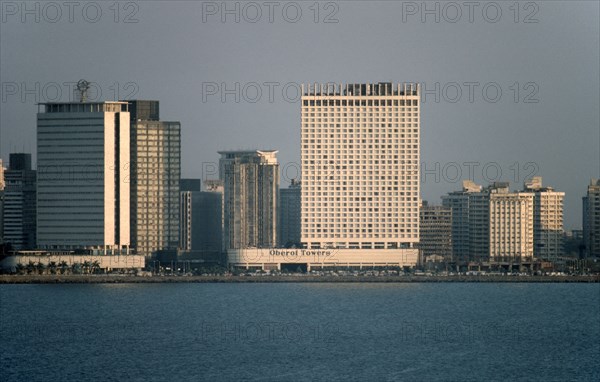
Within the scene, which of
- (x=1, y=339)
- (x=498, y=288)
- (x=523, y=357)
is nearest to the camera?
(x=523, y=357)

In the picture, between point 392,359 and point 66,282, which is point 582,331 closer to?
point 392,359

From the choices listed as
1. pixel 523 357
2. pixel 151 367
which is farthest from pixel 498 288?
pixel 151 367

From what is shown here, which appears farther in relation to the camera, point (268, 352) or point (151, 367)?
point (268, 352)

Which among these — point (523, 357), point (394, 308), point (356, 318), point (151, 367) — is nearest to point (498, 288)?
point (394, 308)

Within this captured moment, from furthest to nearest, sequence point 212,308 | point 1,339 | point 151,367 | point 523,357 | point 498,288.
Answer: point 498,288 → point 212,308 → point 1,339 → point 523,357 → point 151,367

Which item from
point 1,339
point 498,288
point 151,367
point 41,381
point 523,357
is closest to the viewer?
point 41,381

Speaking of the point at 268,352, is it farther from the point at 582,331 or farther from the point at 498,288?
the point at 498,288
